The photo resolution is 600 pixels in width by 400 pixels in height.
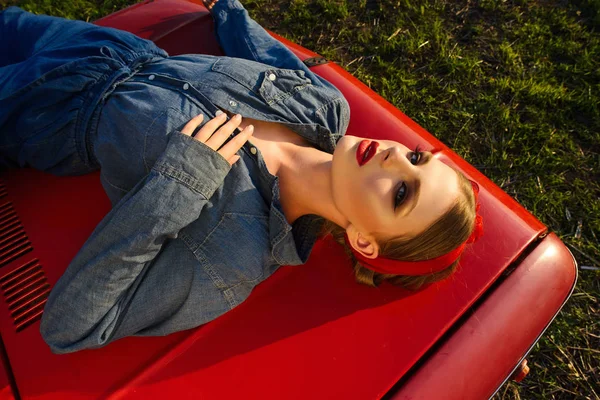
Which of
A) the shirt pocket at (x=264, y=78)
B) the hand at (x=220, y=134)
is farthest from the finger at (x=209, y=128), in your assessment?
the shirt pocket at (x=264, y=78)

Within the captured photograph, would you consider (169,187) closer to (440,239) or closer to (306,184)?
(306,184)

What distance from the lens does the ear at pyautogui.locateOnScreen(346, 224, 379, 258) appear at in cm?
163

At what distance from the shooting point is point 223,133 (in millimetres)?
1743

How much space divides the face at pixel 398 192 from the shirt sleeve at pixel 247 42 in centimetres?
77

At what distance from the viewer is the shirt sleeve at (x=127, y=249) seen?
1477 mm

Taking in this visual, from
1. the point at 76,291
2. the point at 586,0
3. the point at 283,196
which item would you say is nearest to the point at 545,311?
the point at 283,196

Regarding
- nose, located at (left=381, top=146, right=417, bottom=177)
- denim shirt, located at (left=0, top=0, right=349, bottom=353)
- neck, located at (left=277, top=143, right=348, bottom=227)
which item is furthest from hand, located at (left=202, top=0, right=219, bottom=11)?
nose, located at (left=381, top=146, right=417, bottom=177)

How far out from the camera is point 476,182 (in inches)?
78.5

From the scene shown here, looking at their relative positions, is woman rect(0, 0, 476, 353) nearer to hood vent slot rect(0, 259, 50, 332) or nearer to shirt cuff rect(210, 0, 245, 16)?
hood vent slot rect(0, 259, 50, 332)

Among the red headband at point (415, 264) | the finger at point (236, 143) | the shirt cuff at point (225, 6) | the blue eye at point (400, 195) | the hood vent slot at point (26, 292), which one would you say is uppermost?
the shirt cuff at point (225, 6)

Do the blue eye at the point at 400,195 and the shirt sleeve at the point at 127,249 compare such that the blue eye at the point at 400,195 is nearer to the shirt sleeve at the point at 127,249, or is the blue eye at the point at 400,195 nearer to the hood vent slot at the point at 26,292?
the shirt sleeve at the point at 127,249

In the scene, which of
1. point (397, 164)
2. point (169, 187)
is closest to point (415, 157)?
point (397, 164)

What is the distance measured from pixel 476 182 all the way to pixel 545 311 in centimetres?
62

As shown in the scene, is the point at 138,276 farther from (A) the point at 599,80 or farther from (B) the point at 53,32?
(A) the point at 599,80
